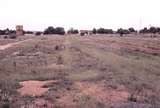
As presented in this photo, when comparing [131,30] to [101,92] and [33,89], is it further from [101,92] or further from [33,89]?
[101,92]

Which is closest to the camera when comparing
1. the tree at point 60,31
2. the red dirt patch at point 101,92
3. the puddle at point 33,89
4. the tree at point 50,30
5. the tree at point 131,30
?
the red dirt patch at point 101,92

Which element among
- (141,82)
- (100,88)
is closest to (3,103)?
(100,88)

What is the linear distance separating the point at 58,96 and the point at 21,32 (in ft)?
466

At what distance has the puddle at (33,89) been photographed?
1413 centimetres

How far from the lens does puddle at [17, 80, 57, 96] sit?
1413cm

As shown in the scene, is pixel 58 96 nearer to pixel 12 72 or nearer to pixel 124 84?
pixel 124 84

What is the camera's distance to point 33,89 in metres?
15.2

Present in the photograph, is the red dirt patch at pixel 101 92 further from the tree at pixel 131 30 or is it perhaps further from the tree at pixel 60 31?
the tree at pixel 131 30

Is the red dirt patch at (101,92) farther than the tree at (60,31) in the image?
No

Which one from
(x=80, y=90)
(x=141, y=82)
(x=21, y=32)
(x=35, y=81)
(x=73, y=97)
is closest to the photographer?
(x=73, y=97)

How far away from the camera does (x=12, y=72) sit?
71.1 ft

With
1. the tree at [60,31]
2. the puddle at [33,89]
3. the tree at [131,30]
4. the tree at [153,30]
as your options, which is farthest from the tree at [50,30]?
the puddle at [33,89]

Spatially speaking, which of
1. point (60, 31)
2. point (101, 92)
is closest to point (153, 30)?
point (60, 31)

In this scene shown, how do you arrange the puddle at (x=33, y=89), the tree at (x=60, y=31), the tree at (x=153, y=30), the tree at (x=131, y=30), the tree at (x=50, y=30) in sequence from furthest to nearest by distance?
the tree at (x=131, y=30)
the tree at (x=60, y=31)
the tree at (x=50, y=30)
the tree at (x=153, y=30)
the puddle at (x=33, y=89)
